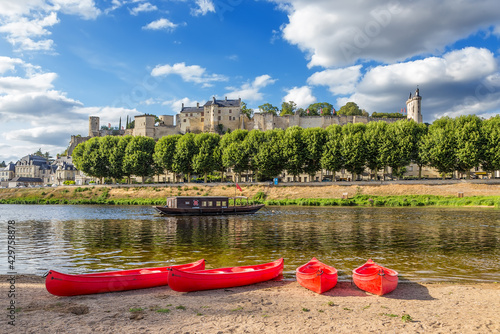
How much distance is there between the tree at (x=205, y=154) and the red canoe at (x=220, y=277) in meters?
64.9

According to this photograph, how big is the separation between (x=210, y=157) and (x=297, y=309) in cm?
6964

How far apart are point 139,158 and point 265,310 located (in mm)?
76866

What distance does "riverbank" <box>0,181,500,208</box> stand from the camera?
190ft

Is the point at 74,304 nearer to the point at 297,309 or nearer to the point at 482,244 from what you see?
the point at 297,309

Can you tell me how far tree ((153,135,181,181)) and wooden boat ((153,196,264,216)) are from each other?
35320 millimetres

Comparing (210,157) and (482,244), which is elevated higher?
(210,157)

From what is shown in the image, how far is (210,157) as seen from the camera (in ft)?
260

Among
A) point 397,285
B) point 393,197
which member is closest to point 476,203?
Result: point 393,197

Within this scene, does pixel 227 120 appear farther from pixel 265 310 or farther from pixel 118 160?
pixel 265 310

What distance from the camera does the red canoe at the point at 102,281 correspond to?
11.6m

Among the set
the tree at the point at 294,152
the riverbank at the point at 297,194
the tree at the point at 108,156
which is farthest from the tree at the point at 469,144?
the tree at the point at 108,156

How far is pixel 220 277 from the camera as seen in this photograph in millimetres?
12789

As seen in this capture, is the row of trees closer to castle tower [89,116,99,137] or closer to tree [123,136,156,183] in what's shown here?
tree [123,136,156,183]

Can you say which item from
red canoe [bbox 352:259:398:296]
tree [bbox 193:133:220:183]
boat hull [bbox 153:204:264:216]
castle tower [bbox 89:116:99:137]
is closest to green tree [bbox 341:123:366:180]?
tree [bbox 193:133:220:183]
